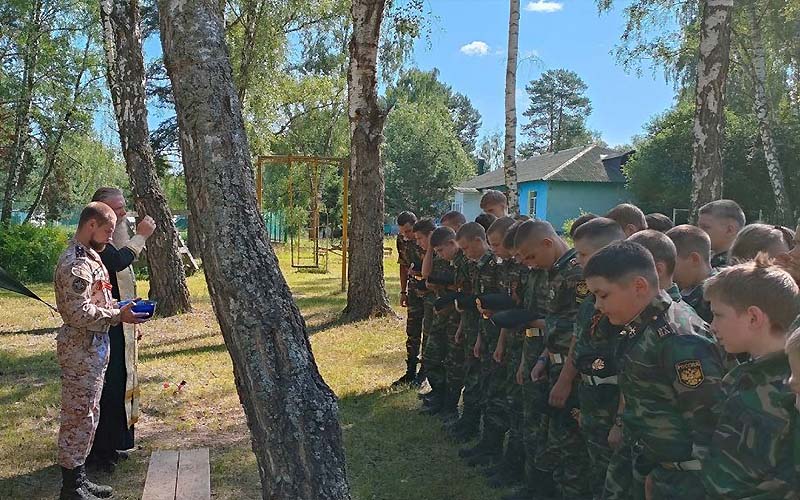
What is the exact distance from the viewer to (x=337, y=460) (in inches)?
125

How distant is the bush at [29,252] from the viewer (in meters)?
18.1

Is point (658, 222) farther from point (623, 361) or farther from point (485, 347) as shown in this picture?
point (623, 361)

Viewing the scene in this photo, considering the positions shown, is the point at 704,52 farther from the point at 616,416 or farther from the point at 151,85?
the point at 151,85

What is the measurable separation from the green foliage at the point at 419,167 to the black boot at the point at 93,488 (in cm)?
4653

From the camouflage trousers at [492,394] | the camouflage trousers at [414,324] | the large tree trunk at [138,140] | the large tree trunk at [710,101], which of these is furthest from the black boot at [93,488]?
the large tree trunk at [138,140]

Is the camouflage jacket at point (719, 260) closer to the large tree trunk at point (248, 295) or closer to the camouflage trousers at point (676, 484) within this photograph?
the camouflage trousers at point (676, 484)

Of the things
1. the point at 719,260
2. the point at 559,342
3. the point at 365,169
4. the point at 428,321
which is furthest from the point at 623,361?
the point at 365,169

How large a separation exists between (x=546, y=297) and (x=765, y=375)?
2164 millimetres

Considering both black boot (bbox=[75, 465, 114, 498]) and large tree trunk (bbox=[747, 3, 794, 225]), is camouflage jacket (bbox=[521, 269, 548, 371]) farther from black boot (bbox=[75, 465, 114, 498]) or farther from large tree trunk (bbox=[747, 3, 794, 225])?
large tree trunk (bbox=[747, 3, 794, 225])

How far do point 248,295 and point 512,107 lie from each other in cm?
928

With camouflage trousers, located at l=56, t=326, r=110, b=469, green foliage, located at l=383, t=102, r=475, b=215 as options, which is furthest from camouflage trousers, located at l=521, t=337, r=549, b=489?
green foliage, located at l=383, t=102, r=475, b=215

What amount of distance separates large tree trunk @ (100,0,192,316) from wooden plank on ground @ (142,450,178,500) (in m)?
7.71

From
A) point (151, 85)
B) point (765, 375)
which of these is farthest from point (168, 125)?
point (765, 375)

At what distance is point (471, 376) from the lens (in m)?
5.91
